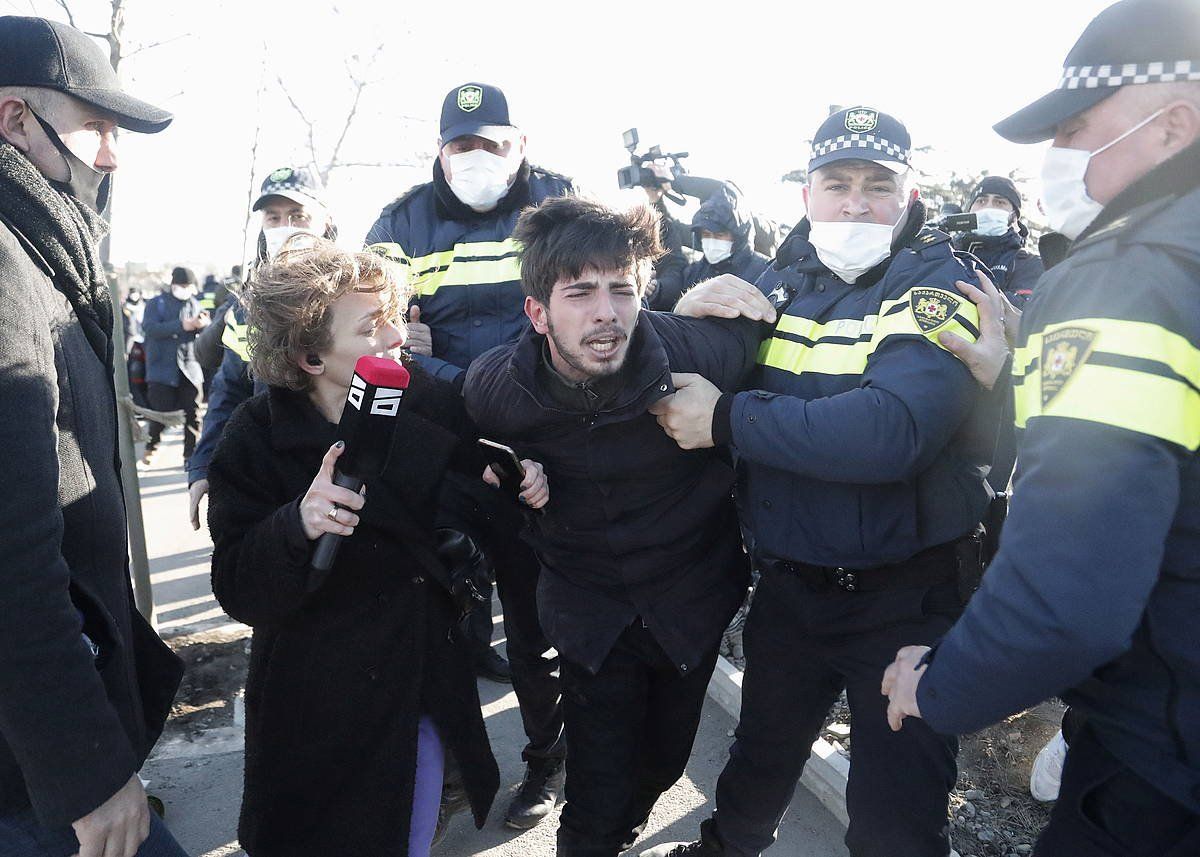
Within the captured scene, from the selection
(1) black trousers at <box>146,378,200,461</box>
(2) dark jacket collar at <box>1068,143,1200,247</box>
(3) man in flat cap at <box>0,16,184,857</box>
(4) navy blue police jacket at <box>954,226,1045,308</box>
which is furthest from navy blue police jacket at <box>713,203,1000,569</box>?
(1) black trousers at <box>146,378,200,461</box>

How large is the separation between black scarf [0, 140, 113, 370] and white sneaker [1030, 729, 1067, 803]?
3254mm

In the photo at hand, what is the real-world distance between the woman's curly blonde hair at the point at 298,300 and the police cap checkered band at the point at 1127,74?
1.72m

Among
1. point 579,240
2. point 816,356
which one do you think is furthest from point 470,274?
point 816,356

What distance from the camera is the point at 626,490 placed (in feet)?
8.83

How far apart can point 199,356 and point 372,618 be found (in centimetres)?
326

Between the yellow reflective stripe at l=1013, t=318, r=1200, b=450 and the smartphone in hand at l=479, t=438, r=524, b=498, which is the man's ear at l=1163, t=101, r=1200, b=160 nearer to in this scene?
the yellow reflective stripe at l=1013, t=318, r=1200, b=450

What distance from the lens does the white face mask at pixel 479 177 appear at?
11.9 ft

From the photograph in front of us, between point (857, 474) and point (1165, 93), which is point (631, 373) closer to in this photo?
point (857, 474)

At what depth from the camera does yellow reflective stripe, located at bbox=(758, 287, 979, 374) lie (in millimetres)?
2328

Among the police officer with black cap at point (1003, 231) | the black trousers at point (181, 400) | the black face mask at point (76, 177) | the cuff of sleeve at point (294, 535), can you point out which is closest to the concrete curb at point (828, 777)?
the cuff of sleeve at point (294, 535)

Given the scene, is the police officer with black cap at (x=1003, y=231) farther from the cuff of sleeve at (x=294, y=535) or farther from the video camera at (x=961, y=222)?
the cuff of sleeve at (x=294, y=535)

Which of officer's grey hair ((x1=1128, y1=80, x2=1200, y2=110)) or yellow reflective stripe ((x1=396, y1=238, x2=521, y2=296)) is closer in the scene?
officer's grey hair ((x1=1128, y1=80, x2=1200, y2=110))

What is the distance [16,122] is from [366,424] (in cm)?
98

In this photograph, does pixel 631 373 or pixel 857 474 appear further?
pixel 631 373
